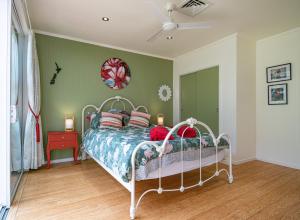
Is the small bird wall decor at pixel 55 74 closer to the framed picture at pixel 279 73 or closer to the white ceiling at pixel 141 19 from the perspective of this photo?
the white ceiling at pixel 141 19

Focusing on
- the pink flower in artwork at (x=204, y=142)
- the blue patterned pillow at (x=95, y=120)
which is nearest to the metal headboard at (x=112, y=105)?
the blue patterned pillow at (x=95, y=120)

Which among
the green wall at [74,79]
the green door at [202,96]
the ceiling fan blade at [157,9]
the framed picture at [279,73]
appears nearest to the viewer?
the ceiling fan blade at [157,9]

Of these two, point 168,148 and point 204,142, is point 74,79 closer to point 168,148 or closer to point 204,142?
point 168,148

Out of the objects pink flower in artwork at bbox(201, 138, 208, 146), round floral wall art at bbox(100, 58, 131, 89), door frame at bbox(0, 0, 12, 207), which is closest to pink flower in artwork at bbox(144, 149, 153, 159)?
pink flower in artwork at bbox(201, 138, 208, 146)

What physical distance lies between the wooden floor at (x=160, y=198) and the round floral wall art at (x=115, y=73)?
2.05 m

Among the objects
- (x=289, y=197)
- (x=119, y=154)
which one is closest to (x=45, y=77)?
(x=119, y=154)

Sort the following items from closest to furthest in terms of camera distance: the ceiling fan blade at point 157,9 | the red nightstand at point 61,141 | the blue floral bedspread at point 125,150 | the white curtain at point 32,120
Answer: the blue floral bedspread at point 125,150
the ceiling fan blade at point 157,9
the white curtain at point 32,120
the red nightstand at point 61,141

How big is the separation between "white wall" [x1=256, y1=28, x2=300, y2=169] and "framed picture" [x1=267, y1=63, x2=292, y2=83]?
0.06m

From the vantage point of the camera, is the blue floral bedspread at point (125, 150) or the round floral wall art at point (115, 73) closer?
the blue floral bedspread at point (125, 150)

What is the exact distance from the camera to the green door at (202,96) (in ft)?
13.0

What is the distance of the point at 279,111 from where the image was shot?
3459 millimetres

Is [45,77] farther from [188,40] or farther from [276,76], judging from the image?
[276,76]

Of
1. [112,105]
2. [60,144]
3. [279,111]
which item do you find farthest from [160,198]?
[279,111]

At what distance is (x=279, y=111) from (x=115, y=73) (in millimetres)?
3513
